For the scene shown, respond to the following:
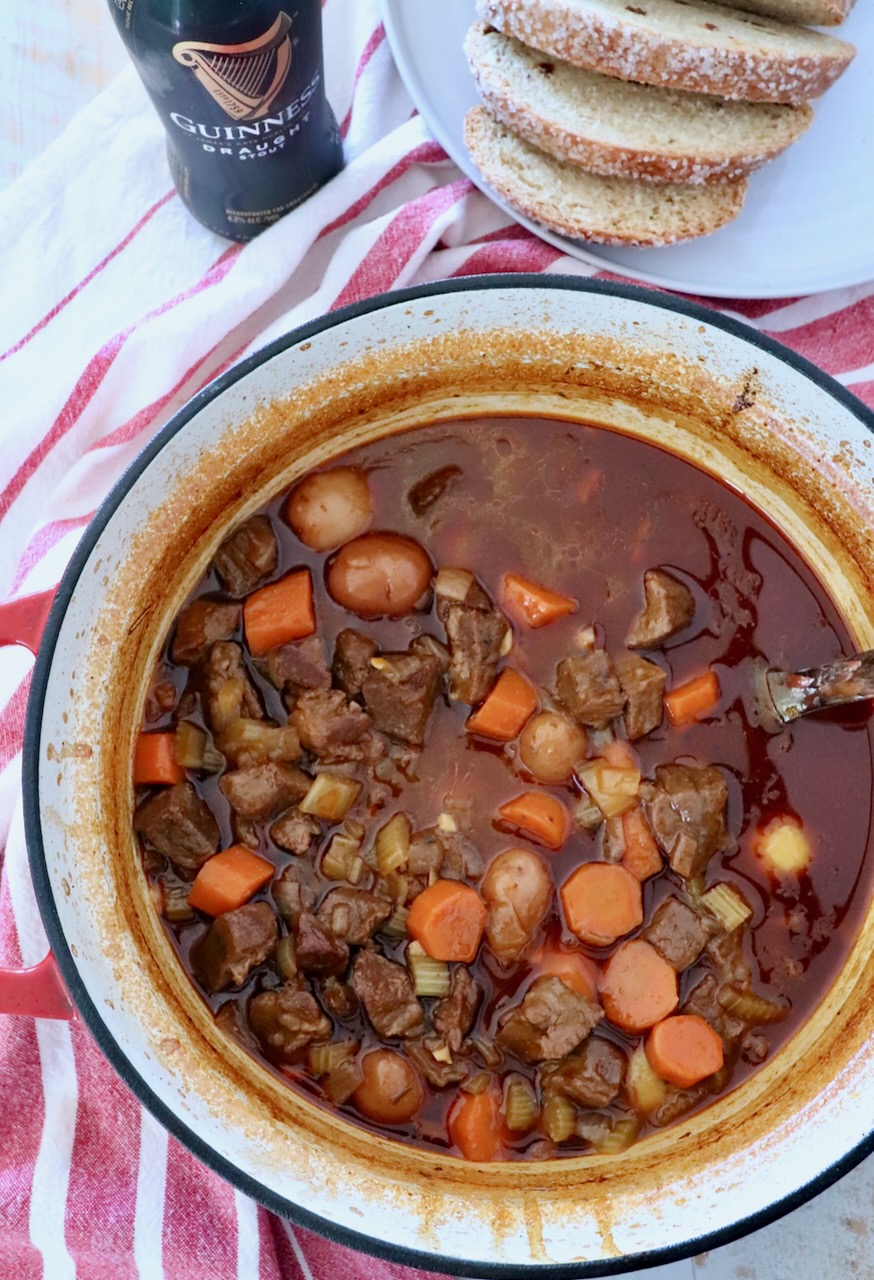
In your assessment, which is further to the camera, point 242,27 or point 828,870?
point 828,870

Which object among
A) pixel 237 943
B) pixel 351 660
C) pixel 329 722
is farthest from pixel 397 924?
pixel 351 660

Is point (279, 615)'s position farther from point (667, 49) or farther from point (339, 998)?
point (667, 49)

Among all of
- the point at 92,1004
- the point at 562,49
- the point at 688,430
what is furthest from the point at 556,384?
the point at 92,1004

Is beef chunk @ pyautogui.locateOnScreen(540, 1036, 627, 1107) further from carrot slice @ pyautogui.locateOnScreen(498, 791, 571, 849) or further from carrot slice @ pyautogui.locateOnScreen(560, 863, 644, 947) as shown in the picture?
carrot slice @ pyautogui.locateOnScreen(498, 791, 571, 849)

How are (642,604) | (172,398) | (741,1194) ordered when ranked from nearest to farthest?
1. (741,1194)
2. (642,604)
3. (172,398)

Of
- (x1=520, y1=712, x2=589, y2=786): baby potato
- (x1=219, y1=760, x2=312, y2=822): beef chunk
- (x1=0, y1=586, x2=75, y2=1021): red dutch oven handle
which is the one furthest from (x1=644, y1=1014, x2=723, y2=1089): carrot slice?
(x1=0, y1=586, x2=75, y2=1021): red dutch oven handle

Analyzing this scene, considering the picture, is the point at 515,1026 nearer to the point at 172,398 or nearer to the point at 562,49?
the point at 172,398
